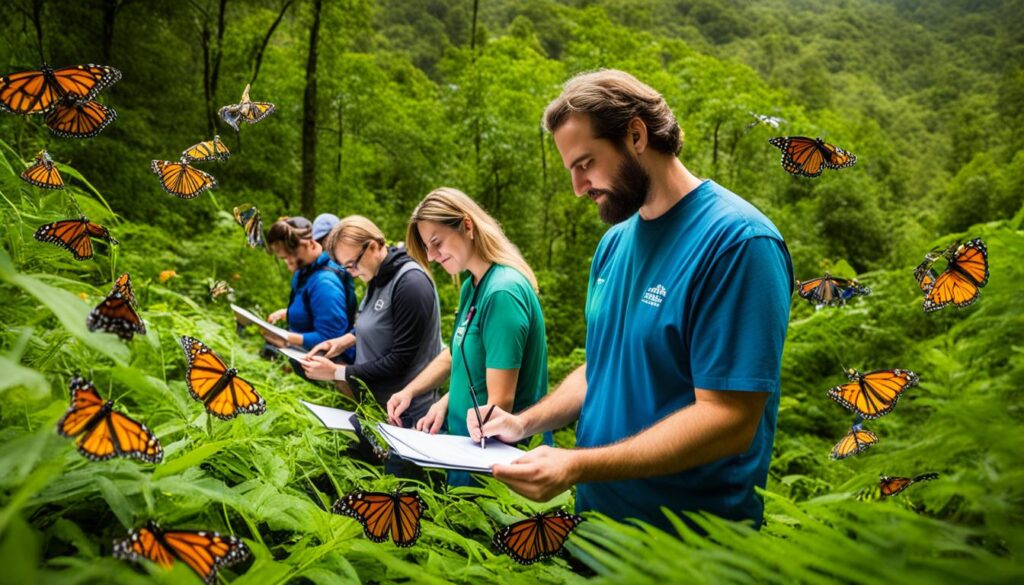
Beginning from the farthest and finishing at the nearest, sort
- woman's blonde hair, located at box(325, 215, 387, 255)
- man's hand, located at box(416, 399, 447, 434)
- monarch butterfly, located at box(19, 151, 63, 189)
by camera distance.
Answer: woman's blonde hair, located at box(325, 215, 387, 255) → man's hand, located at box(416, 399, 447, 434) → monarch butterfly, located at box(19, 151, 63, 189)

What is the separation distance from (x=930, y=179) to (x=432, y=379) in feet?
173

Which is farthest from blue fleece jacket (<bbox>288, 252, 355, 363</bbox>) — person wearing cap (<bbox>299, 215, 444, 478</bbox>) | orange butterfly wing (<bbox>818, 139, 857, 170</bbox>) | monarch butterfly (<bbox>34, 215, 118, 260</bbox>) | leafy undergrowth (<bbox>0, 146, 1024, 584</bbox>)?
orange butterfly wing (<bbox>818, 139, 857, 170</bbox>)

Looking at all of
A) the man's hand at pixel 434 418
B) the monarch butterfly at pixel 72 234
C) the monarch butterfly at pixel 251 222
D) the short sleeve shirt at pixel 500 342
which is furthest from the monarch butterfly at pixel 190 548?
the monarch butterfly at pixel 251 222

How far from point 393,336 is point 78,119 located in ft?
6.26

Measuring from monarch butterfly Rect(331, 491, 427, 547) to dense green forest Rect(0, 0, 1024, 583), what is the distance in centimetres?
3

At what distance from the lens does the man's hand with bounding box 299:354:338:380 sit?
9.81 feet

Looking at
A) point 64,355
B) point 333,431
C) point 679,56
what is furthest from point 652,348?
point 679,56

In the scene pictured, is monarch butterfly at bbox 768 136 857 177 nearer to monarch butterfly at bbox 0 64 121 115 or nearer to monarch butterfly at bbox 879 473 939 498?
monarch butterfly at bbox 879 473 939 498

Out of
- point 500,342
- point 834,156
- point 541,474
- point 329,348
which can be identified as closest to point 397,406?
point 500,342

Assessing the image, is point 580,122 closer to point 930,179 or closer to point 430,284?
point 430,284

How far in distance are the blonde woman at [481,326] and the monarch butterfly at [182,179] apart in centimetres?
100

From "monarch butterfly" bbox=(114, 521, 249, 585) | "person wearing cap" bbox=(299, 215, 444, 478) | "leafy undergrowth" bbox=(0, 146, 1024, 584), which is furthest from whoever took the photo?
"person wearing cap" bbox=(299, 215, 444, 478)

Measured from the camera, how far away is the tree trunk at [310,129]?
40.4 feet

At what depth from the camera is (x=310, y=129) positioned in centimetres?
1279
